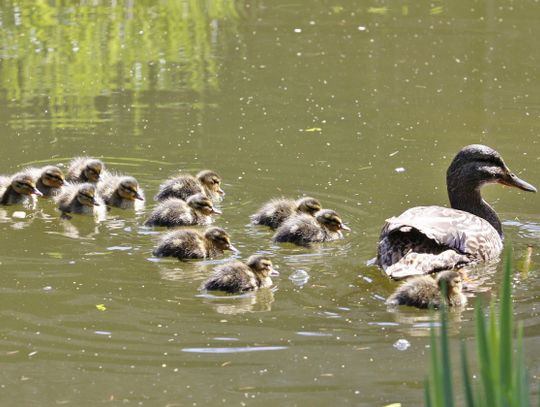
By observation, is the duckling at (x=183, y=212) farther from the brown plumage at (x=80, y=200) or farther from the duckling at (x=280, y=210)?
the brown plumage at (x=80, y=200)

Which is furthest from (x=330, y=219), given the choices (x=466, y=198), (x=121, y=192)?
(x=121, y=192)

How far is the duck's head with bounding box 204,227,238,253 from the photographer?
239 inches

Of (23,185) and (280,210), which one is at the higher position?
(23,185)

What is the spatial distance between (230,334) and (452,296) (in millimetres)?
1060

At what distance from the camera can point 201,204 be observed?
665cm

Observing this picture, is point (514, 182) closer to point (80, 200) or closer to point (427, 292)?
point (427, 292)

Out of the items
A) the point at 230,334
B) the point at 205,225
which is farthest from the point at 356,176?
the point at 230,334

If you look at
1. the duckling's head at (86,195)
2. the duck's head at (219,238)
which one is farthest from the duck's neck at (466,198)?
the duckling's head at (86,195)

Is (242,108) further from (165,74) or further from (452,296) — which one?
(452,296)

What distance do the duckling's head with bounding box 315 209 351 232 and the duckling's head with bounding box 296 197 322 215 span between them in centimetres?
27

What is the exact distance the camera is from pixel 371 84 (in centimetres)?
970

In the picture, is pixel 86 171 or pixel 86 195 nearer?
pixel 86 195

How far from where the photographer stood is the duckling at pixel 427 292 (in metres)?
5.21

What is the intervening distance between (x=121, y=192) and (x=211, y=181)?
21.1 inches
